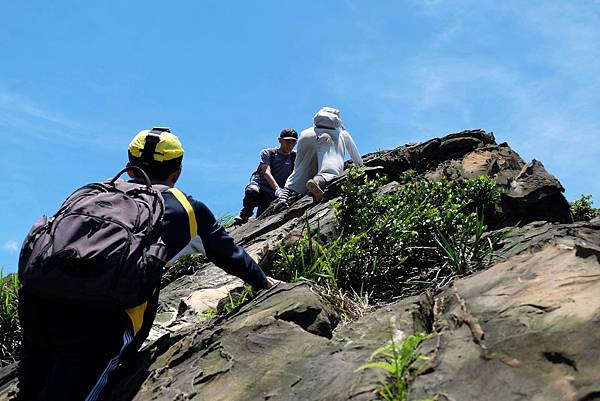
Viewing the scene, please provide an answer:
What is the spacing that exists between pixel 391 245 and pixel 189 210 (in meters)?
2.62

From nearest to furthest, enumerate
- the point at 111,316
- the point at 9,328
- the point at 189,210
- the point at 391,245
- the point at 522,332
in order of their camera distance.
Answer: the point at 522,332
the point at 111,316
the point at 189,210
the point at 391,245
the point at 9,328

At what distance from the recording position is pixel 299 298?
17.1 ft

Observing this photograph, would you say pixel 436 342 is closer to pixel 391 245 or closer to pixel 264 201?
pixel 391 245

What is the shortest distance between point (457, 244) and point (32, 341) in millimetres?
3707

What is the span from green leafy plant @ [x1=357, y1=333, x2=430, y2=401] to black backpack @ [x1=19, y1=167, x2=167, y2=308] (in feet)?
4.37

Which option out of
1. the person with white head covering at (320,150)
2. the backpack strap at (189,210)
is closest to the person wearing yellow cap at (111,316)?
the backpack strap at (189,210)

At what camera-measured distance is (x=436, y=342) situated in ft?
13.4

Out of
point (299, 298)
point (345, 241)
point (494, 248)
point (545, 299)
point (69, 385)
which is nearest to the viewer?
point (545, 299)

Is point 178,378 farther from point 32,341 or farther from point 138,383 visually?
point 32,341

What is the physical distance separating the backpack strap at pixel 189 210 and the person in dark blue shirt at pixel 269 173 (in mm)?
8414

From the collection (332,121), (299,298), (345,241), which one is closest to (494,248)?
(345,241)

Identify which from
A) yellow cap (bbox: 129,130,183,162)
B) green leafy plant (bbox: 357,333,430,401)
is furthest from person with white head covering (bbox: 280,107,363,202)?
green leafy plant (bbox: 357,333,430,401)

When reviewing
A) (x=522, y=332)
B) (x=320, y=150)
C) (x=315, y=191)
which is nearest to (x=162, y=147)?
(x=522, y=332)

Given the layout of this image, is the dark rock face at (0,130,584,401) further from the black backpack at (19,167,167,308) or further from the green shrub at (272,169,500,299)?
the black backpack at (19,167,167,308)
